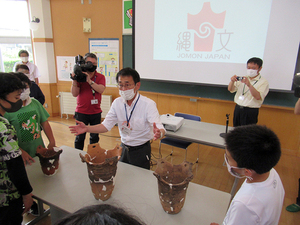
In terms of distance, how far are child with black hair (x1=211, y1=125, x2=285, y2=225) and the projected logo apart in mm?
2769

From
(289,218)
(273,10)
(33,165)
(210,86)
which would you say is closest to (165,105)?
(210,86)

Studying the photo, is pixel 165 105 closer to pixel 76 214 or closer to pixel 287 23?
pixel 287 23

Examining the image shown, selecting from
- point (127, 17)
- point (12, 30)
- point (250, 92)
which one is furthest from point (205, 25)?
point (12, 30)

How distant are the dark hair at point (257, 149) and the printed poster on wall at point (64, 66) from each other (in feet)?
15.6

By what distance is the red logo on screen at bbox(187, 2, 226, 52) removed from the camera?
313 centimetres

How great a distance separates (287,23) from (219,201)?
2982 millimetres

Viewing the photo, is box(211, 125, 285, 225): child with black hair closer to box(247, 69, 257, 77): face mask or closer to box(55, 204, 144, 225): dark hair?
box(55, 204, 144, 225): dark hair

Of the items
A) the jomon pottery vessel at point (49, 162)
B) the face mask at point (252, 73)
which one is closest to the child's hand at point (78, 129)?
the jomon pottery vessel at point (49, 162)

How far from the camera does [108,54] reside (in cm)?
441

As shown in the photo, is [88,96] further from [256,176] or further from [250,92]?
[250,92]

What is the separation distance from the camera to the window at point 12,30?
4586mm

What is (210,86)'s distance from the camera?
3.49 m

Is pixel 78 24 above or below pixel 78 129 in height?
above

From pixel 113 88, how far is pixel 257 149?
4.09 metres
